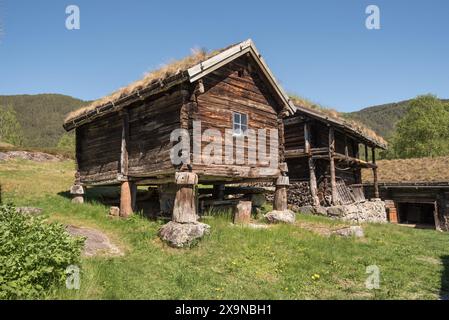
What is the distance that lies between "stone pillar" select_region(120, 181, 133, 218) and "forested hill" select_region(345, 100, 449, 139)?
110720 mm

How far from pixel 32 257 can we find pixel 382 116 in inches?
5405

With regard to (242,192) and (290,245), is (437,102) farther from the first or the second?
(290,245)

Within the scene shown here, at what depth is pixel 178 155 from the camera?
Result: 9.87 m

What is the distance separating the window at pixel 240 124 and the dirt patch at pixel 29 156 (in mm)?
22730

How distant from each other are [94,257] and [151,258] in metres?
1.17

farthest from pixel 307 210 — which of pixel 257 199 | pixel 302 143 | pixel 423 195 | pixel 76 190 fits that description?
pixel 76 190

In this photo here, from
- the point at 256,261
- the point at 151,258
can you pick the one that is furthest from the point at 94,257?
the point at 256,261

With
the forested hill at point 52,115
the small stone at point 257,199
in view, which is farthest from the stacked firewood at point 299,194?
the forested hill at point 52,115

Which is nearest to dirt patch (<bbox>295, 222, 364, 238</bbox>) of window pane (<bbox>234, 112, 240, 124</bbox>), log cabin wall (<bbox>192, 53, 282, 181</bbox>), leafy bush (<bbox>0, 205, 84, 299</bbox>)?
log cabin wall (<bbox>192, 53, 282, 181</bbox>)

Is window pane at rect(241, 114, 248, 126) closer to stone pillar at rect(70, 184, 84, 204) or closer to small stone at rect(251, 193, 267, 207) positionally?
small stone at rect(251, 193, 267, 207)

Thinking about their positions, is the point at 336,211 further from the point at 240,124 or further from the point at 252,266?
the point at 252,266

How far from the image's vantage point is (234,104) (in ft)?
37.3

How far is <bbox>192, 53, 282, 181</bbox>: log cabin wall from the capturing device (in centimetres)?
1048

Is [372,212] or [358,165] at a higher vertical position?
[358,165]
